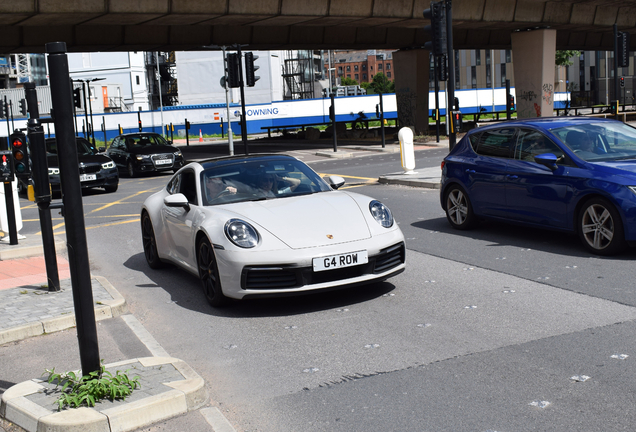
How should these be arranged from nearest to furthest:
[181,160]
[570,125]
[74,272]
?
[74,272] → [570,125] → [181,160]

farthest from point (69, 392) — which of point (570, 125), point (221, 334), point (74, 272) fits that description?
point (570, 125)

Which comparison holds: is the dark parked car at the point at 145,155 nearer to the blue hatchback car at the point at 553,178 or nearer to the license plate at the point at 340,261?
the blue hatchback car at the point at 553,178

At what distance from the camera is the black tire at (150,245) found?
27.8ft

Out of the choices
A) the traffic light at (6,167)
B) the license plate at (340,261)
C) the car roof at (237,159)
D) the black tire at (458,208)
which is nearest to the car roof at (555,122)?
the black tire at (458,208)

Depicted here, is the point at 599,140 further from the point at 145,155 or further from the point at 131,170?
the point at 131,170

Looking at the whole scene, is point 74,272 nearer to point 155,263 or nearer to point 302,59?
point 155,263

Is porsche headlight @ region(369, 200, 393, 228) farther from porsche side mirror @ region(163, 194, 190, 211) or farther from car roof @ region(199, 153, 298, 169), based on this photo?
porsche side mirror @ region(163, 194, 190, 211)

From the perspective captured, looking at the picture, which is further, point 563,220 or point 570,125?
point 570,125

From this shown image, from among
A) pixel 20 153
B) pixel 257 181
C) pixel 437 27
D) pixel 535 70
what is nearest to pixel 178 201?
pixel 257 181

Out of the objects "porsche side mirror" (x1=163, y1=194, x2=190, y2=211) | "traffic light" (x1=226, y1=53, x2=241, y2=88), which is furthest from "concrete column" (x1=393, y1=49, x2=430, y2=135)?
"porsche side mirror" (x1=163, y1=194, x2=190, y2=211)

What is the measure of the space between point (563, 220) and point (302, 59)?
3320 inches

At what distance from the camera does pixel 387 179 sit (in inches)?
684

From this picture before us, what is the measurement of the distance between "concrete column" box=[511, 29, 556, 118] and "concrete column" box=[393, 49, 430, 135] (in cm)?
469

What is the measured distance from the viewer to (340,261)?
240 inches
